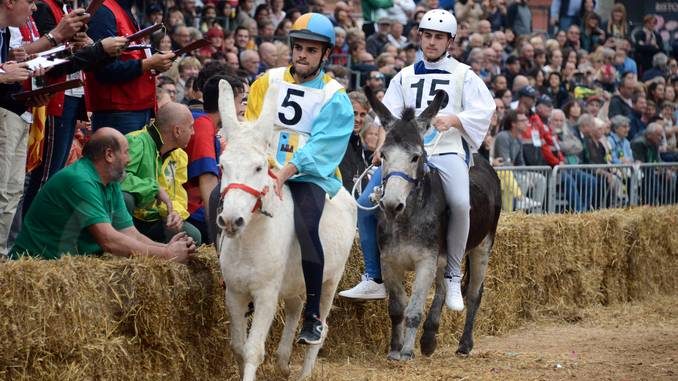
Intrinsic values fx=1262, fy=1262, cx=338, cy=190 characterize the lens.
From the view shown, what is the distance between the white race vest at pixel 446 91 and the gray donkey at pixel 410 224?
0.32 m

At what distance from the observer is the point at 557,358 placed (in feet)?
35.2

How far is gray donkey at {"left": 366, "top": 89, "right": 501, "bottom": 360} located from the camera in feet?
31.4

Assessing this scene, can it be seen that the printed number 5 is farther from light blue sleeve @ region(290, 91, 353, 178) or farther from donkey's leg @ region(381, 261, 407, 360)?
donkey's leg @ region(381, 261, 407, 360)

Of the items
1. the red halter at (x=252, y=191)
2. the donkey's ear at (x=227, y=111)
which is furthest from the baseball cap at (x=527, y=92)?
the red halter at (x=252, y=191)

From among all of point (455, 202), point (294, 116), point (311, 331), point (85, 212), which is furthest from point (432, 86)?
point (85, 212)

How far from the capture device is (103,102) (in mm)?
9883

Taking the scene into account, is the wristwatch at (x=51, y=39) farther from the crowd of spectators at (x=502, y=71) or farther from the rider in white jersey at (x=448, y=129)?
the rider in white jersey at (x=448, y=129)

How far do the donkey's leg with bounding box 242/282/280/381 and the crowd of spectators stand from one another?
65.6 inches

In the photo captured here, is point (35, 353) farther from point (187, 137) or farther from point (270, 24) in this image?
point (270, 24)

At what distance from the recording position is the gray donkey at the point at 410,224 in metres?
9.57

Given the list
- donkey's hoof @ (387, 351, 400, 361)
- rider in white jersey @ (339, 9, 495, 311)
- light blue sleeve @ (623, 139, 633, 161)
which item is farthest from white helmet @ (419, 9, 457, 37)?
light blue sleeve @ (623, 139, 633, 161)

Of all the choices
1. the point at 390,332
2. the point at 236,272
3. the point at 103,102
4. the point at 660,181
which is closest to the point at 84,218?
the point at 236,272

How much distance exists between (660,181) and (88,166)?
11990 millimetres

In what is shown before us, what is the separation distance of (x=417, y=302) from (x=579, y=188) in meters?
7.41
